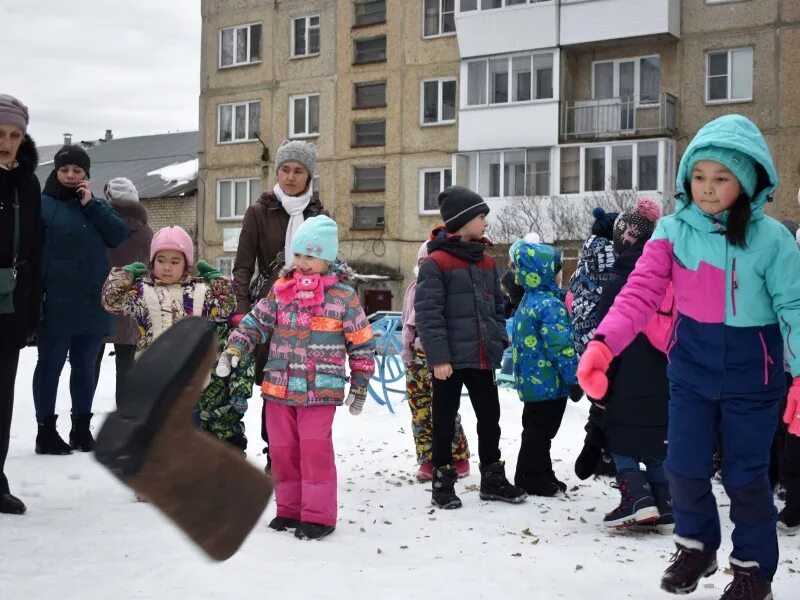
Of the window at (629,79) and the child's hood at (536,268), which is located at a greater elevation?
the window at (629,79)

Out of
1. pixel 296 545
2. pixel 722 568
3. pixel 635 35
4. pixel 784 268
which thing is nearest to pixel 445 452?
pixel 296 545

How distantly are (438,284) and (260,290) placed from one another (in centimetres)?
112

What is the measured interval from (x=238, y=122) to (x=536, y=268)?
31816 mm

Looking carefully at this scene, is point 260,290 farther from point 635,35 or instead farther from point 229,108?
point 229,108

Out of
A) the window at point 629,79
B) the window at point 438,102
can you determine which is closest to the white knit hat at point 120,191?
the window at point 629,79

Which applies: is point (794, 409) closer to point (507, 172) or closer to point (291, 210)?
point (291, 210)

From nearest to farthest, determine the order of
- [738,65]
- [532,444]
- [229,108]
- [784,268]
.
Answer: [784,268], [532,444], [738,65], [229,108]

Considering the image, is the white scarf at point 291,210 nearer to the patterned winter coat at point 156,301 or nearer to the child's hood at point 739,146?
the patterned winter coat at point 156,301

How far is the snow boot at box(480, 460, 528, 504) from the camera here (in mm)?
5906

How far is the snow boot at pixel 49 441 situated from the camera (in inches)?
265

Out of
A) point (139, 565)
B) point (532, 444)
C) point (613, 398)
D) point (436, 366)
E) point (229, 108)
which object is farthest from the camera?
point (229, 108)

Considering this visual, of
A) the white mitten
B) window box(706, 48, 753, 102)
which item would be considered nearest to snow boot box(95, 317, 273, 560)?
the white mitten

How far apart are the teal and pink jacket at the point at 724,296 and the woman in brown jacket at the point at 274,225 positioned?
2.64m

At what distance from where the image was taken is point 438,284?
5949 mm
